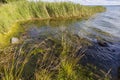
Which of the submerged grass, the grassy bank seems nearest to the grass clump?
the grassy bank

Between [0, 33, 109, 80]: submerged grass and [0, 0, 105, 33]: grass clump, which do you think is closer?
[0, 33, 109, 80]: submerged grass

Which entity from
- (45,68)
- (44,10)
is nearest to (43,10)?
(44,10)

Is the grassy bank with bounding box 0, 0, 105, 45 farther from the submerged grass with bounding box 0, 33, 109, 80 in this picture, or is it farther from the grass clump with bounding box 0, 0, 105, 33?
the submerged grass with bounding box 0, 33, 109, 80

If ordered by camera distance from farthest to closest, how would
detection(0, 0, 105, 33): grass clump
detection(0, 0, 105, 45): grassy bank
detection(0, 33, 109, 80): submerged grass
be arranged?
detection(0, 0, 105, 33): grass clump → detection(0, 0, 105, 45): grassy bank → detection(0, 33, 109, 80): submerged grass

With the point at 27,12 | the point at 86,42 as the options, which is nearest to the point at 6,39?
the point at 86,42

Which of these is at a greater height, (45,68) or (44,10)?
(45,68)

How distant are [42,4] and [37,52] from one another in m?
10.8

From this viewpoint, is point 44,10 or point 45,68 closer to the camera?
point 45,68

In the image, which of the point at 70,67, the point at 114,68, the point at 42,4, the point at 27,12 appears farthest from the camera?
the point at 42,4

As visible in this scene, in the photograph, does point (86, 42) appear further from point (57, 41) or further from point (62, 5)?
point (62, 5)

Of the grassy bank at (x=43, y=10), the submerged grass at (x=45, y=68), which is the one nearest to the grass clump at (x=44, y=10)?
the grassy bank at (x=43, y=10)

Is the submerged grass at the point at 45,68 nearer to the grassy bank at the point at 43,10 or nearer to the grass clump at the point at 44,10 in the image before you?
the grassy bank at the point at 43,10

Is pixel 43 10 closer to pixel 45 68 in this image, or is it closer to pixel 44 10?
pixel 44 10

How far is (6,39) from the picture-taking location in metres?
10.9
